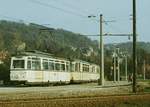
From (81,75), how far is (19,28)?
49192 mm

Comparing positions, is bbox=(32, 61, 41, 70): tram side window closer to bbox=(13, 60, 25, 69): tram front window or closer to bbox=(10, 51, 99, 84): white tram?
bbox=(10, 51, 99, 84): white tram

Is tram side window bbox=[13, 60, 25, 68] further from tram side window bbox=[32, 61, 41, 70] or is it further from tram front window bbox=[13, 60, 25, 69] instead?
tram side window bbox=[32, 61, 41, 70]

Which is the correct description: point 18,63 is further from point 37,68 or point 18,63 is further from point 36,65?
point 37,68

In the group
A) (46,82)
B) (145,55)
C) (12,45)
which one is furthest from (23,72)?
(145,55)

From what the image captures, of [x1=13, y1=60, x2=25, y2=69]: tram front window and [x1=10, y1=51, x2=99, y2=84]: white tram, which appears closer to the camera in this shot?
[x1=10, y1=51, x2=99, y2=84]: white tram

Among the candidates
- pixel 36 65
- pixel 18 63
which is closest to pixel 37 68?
pixel 36 65

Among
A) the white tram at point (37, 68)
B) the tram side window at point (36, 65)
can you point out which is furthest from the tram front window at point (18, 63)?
the tram side window at point (36, 65)

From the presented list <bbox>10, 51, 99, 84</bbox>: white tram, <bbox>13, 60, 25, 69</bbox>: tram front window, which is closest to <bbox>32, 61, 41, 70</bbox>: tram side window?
<bbox>10, 51, 99, 84</bbox>: white tram

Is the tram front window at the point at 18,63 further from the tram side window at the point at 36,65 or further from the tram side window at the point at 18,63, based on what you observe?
the tram side window at the point at 36,65

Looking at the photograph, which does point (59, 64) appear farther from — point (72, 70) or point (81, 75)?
point (81, 75)

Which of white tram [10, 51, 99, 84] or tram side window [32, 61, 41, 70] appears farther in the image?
tram side window [32, 61, 41, 70]

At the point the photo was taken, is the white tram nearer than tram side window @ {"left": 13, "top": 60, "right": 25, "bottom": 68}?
Yes

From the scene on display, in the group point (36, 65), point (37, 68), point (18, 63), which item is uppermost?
point (18, 63)

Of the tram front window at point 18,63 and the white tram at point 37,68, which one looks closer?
the white tram at point 37,68
